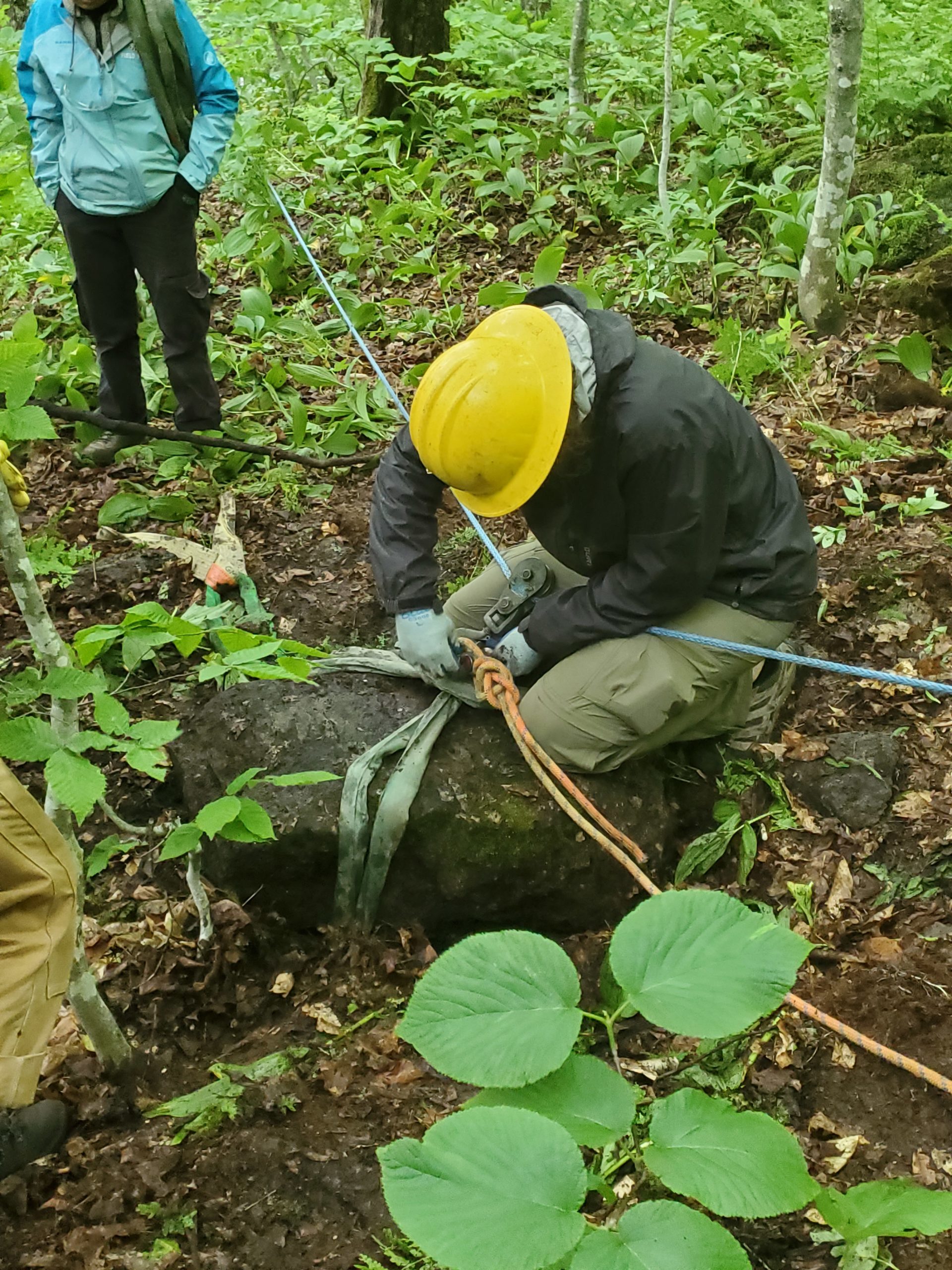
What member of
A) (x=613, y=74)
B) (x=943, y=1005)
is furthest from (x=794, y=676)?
(x=613, y=74)

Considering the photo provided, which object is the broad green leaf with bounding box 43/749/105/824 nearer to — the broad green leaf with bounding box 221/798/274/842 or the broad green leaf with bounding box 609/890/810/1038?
the broad green leaf with bounding box 221/798/274/842

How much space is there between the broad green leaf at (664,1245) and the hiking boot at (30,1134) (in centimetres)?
139

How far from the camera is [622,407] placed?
8.93 ft

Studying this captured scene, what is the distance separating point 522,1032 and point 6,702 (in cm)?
125

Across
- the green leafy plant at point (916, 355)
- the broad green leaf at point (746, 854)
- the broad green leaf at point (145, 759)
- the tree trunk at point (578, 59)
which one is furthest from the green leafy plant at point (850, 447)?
the tree trunk at point (578, 59)

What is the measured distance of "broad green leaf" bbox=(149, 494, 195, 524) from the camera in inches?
183

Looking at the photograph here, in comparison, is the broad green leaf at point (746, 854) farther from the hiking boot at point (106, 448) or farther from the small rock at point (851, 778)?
the hiking boot at point (106, 448)

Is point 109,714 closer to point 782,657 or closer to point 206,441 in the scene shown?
point 782,657

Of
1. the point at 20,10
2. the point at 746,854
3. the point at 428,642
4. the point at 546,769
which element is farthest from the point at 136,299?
the point at 20,10

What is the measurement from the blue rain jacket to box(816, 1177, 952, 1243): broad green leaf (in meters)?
4.37

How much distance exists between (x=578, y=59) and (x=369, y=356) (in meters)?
3.91

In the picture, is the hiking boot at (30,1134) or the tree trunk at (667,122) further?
the tree trunk at (667,122)

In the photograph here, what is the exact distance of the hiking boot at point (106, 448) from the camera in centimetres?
→ 507

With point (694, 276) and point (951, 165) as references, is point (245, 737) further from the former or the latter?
point (951, 165)
